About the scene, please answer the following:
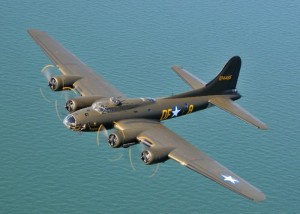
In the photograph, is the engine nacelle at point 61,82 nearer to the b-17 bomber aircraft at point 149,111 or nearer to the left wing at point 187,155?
the b-17 bomber aircraft at point 149,111

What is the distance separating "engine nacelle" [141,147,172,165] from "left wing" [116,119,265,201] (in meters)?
0.13

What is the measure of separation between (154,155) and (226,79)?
18476 millimetres

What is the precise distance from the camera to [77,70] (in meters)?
70.4

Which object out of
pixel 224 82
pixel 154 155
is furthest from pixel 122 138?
pixel 224 82

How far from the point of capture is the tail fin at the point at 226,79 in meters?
69.8

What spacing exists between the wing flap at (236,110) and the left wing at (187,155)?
7523mm

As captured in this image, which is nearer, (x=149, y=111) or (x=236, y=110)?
(x=149, y=111)

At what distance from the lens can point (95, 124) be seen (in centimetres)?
6012

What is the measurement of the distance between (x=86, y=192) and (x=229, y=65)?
104ft

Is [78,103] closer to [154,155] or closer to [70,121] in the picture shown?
[70,121]

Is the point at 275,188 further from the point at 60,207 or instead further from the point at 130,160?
the point at 130,160

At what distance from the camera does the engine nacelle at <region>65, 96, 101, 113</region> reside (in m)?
62.5

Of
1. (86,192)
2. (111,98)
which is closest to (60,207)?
(86,192)

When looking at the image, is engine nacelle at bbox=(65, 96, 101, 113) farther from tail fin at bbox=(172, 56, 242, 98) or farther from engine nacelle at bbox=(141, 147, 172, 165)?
tail fin at bbox=(172, 56, 242, 98)
